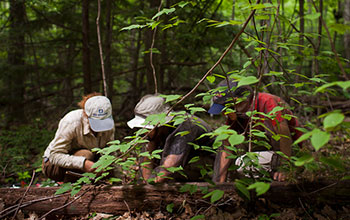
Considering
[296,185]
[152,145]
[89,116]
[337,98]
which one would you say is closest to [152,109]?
[152,145]

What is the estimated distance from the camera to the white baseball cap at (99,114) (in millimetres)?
3207

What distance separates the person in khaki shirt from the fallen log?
459mm

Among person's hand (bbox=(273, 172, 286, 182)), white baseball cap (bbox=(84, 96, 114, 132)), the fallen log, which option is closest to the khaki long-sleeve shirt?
white baseball cap (bbox=(84, 96, 114, 132))

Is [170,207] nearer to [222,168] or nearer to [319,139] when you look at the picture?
[222,168]

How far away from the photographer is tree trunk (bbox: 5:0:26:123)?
632 cm

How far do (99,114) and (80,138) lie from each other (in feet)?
1.65

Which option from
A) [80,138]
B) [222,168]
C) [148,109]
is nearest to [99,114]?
[80,138]

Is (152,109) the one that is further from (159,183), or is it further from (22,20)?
(22,20)

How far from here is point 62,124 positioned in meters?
3.38

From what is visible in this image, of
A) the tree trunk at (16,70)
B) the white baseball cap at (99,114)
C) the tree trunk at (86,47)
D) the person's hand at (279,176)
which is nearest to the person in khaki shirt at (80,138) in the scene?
the white baseball cap at (99,114)

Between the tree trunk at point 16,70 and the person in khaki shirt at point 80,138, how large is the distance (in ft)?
13.0

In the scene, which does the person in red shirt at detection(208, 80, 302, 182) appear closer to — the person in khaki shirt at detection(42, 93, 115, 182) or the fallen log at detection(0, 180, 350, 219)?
the fallen log at detection(0, 180, 350, 219)

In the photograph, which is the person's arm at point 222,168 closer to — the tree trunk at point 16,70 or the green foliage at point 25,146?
the green foliage at point 25,146

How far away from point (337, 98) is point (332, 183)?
19.8 feet
